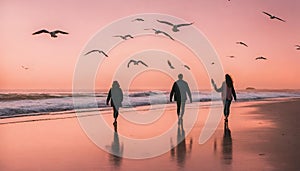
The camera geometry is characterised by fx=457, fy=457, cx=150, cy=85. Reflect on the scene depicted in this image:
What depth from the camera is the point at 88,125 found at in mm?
19453

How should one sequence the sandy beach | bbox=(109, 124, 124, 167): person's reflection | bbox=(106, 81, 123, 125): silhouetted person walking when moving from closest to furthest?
1. the sandy beach
2. bbox=(109, 124, 124, 167): person's reflection
3. bbox=(106, 81, 123, 125): silhouetted person walking

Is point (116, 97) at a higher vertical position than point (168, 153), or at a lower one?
higher

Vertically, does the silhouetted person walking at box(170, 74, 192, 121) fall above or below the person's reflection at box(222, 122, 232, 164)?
above

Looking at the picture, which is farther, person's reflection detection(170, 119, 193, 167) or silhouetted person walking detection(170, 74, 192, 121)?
silhouetted person walking detection(170, 74, 192, 121)

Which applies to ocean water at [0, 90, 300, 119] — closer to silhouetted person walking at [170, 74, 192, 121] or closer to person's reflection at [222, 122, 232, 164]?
silhouetted person walking at [170, 74, 192, 121]

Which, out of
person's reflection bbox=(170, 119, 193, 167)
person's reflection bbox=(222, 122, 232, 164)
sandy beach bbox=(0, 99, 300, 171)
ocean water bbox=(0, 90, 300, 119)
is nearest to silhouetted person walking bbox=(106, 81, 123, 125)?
sandy beach bbox=(0, 99, 300, 171)

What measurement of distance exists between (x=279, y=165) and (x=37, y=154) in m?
5.54

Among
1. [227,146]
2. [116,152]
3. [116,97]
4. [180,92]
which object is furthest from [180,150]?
[180,92]

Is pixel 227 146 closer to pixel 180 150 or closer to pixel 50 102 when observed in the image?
pixel 180 150

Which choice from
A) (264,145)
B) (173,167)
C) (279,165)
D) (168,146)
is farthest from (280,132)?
(173,167)

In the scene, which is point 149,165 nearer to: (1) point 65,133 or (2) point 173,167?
(2) point 173,167

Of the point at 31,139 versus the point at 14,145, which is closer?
the point at 14,145

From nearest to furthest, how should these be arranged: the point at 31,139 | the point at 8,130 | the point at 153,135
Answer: the point at 31,139, the point at 153,135, the point at 8,130

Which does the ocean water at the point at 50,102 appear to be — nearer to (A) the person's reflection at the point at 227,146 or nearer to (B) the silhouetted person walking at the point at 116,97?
(B) the silhouetted person walking at the point at 116,97
